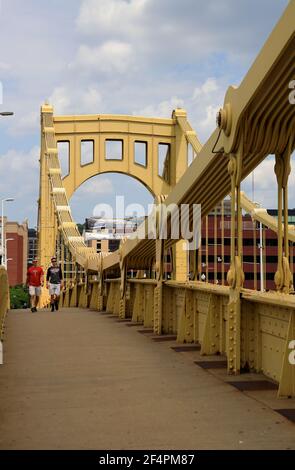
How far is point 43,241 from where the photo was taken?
4741 cm

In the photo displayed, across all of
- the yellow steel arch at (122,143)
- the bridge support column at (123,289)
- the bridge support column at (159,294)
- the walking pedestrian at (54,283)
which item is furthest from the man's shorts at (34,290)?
the yellow steel arch at (122,143)

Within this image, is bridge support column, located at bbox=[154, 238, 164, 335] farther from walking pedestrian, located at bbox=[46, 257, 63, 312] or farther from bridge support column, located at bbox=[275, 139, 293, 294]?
walking pedestrian, located at bbox=[46, 257, 63, 312]

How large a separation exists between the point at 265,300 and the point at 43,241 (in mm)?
41381

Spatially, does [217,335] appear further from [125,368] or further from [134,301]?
[134,301]

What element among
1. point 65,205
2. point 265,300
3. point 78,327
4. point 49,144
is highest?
point 49,144

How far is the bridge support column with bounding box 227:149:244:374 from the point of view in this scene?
745 centimetres

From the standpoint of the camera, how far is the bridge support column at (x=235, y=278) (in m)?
7.45

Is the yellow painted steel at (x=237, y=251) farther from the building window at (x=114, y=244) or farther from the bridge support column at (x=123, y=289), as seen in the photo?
the building window at (x=114, y=244)

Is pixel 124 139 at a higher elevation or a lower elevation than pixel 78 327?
higher

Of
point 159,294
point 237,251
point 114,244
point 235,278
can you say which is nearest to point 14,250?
point 114,244

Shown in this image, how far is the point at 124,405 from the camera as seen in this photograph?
19.1 feet

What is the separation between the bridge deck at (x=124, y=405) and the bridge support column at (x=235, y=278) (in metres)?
0.33

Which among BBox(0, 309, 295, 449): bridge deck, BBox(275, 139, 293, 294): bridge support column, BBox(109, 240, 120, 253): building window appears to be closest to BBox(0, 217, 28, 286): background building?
BBox(109, 240, 120, 253): building window
